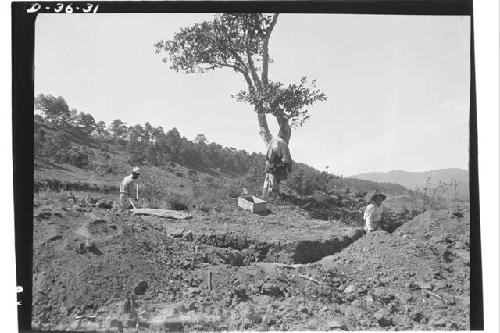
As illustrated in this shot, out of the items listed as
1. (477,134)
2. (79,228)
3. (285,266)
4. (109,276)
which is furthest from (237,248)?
(477,134)

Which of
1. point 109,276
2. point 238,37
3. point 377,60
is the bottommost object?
point 109,276

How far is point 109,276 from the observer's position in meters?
5.29

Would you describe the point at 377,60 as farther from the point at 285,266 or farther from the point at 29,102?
the point at 29,102

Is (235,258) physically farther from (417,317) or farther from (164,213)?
(417,317)

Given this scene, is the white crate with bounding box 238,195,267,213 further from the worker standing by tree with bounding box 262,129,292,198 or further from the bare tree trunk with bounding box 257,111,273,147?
the bare tree trunk with bounding box 257,111,273,147

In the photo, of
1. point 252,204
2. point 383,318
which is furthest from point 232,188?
point 383,318

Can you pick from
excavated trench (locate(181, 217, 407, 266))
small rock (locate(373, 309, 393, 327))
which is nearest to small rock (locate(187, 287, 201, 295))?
excavated trench (locate(181, 217, 407, 266))

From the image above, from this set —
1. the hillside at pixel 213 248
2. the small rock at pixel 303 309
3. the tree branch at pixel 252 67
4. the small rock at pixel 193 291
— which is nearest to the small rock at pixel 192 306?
the hillside at pixel 213 248

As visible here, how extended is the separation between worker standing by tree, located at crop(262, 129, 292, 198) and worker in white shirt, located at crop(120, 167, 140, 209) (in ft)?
5.86

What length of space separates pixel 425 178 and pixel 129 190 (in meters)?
3.98

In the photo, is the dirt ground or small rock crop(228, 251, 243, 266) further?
small rock crop(228, 251, 243, 266)

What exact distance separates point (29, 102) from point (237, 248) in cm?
307

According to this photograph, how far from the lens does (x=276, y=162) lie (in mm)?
6719

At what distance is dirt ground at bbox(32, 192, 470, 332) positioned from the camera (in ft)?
17.1
